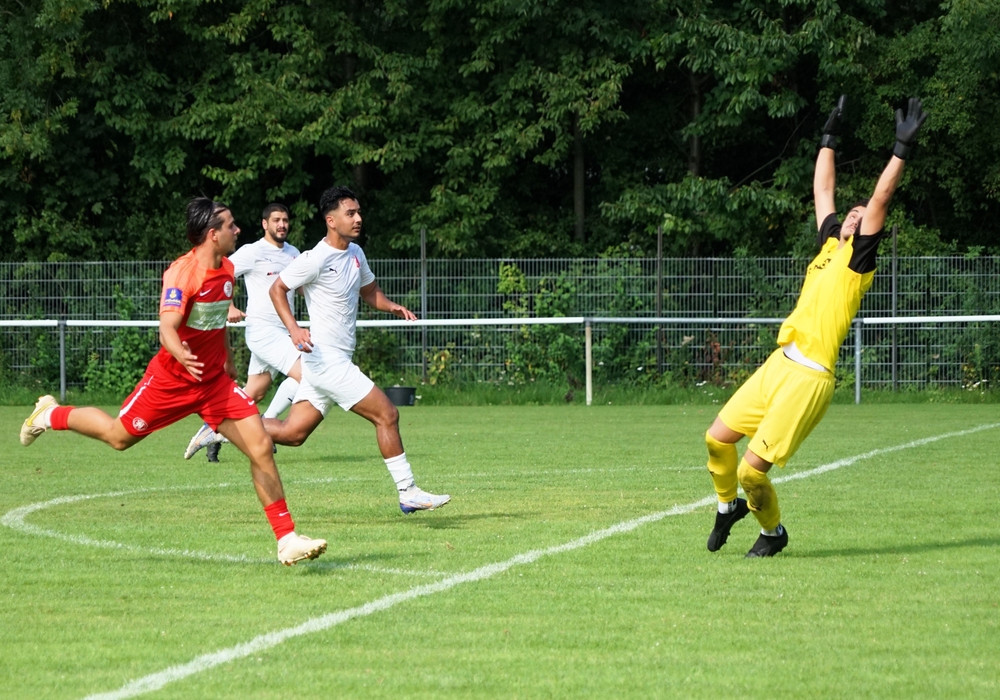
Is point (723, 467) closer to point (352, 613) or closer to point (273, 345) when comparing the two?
point (352, 613)

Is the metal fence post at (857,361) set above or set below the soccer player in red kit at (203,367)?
below

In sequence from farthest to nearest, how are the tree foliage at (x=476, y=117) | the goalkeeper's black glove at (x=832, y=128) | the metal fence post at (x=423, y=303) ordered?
the tree foliage at (x=476, y=117) < the metal fence post at (x=423, y=303) < the goalkeeper's black glove at (x=832, y=128)

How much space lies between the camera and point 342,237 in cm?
997

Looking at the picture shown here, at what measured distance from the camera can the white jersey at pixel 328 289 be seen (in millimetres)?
9938

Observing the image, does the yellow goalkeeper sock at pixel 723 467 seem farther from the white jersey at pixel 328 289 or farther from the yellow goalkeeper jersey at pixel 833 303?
the white jersey at pixel 328 289

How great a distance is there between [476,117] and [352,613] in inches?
898

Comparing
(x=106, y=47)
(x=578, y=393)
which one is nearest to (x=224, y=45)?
Answer: (x=106, y=47)

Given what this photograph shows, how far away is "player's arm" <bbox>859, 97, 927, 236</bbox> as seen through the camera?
24.2 feet

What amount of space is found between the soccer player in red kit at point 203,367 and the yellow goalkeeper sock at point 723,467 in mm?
2280

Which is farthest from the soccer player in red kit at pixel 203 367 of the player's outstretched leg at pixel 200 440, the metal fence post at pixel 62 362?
the metal fence post at pixel 62 362

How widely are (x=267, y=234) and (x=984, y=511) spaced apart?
6.74 metres

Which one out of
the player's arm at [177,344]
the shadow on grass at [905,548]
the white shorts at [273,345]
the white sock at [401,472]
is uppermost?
the player's arm at [177,344]

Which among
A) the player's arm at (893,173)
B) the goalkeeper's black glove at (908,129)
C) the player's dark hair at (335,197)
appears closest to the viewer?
the player's arm at (893,173)

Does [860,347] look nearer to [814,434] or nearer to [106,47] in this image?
[814,434]
